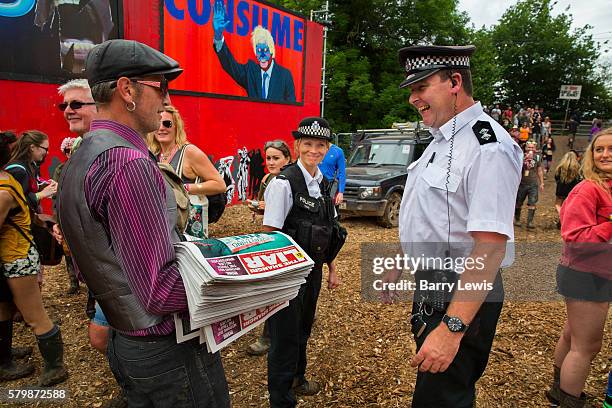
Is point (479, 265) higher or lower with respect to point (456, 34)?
lower

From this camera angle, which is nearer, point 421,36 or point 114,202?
point 114,202

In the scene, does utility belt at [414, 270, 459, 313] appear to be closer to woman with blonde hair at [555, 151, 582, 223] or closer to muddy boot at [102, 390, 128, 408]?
muddy boot at [102, 390, 128, 408]

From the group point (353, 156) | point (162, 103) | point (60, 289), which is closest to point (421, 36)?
point (353, 156)

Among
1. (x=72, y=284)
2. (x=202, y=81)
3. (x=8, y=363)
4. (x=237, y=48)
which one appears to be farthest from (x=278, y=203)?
(x=237, y=48)

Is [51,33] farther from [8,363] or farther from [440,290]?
[440,290]

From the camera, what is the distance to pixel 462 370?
193 centimetres

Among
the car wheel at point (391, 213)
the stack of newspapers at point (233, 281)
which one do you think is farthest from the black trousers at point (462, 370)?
the car wheel at point (391, 213)

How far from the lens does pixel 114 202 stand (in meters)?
1.29

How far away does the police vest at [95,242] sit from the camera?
1330mm

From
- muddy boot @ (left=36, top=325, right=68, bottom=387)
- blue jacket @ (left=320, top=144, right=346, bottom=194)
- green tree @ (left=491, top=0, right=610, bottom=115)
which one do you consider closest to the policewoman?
muddy boot @ (left=36, top=325, right=68, bottom=387)

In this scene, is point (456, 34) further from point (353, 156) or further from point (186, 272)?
point (186, 272)

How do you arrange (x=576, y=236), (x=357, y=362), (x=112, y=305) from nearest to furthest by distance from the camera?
(x=112, y=305) → (x=576, y=236) → (x=357, y=362)

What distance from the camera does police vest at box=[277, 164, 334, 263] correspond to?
2855 mm

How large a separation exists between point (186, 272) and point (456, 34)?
1142 inches
